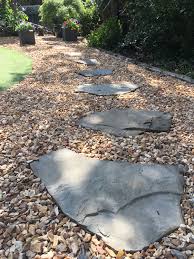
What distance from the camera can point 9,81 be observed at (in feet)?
19.0

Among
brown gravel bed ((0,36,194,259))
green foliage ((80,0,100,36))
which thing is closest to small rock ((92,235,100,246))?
brown gravel bed ((0,36,194,259))

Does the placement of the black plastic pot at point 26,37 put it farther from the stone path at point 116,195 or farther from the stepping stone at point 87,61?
the stone path at point 116,195

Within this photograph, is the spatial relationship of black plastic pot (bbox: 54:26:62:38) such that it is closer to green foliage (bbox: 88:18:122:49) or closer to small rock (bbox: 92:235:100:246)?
green foliage (bbox: 88:18:122:49)

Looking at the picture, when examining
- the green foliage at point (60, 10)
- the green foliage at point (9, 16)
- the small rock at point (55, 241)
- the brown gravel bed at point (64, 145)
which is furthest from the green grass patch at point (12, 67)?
the green foliage at point (60, 10)

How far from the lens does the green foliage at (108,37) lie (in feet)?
29.9

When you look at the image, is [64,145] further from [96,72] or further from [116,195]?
[96,72]

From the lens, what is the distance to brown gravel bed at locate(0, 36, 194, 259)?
1.99 m

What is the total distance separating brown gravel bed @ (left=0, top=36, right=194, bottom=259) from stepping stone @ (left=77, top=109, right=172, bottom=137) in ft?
0.36

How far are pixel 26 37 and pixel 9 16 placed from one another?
3.49m

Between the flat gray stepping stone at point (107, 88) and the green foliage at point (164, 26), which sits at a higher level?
the green foliage at point (164, 26)

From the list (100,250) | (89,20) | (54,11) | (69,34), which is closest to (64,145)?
(100,250)

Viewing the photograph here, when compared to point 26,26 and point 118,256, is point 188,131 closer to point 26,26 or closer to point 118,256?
point 118,256

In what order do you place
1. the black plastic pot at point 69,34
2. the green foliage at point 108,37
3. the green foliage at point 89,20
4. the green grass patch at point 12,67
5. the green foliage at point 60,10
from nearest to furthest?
the green grass patch at point 12,67 < the green foliage at point 108,37 < the black plastic pot at point 69,34 < the green foliage at point 89,20 < the green foliage at point 60,10

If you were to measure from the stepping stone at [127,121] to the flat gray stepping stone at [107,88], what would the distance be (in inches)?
35.4
